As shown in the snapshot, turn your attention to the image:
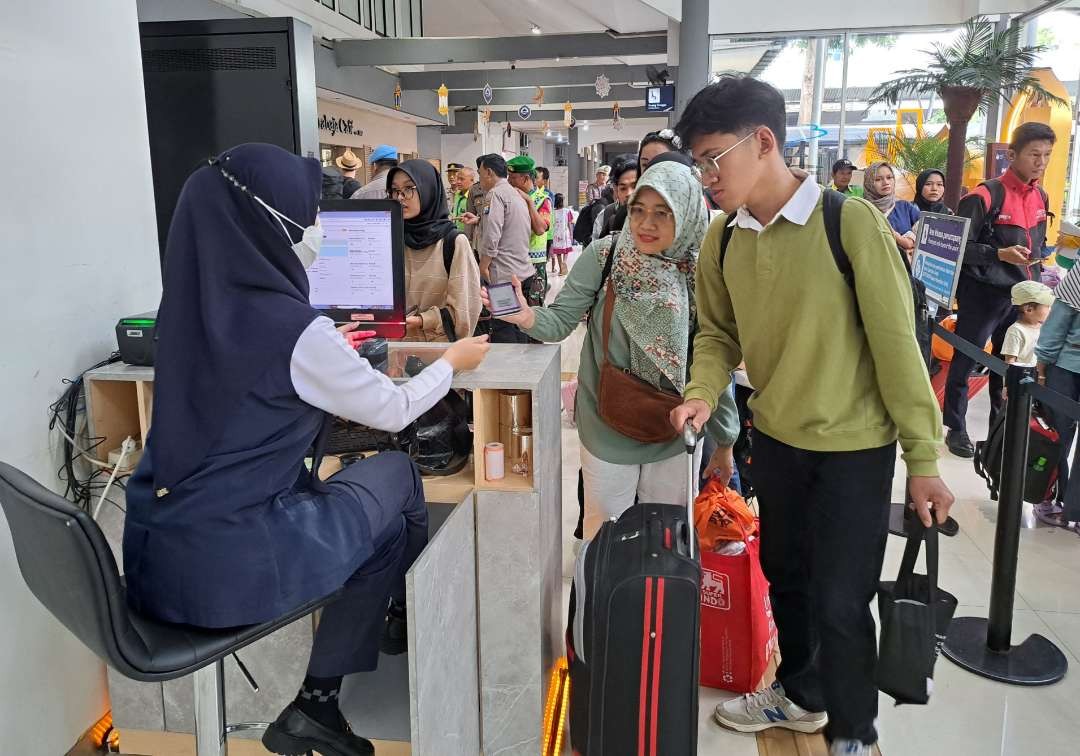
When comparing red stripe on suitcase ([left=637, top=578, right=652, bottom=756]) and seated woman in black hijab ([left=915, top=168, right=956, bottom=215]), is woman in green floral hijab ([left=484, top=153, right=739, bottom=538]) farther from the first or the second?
seated woman in black hijab ([left=915, top=168, right=956, bottom=215])

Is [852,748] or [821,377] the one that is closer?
[821,377]

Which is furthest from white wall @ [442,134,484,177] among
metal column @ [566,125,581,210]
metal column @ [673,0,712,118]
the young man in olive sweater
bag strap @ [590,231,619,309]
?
the young man in olive sweater

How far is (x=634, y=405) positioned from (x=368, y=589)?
90 centimetres

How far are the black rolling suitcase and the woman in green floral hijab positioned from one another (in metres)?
0.58

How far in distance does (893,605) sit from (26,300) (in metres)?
2.09

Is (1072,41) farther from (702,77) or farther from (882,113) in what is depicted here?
(702,77)

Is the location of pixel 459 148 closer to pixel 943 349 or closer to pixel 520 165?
pixel 520 165

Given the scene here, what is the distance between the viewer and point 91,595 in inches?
48.1

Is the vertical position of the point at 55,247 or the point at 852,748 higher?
the point at 55,247

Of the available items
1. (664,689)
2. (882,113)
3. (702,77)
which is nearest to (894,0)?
(882,113)

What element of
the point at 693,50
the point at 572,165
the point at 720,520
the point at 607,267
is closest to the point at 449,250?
the point at 607,267

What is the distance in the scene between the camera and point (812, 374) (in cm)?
176

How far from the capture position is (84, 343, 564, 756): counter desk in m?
1.87

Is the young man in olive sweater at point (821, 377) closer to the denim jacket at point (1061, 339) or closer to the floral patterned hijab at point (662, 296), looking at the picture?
the floral patterned hijab at point (662, 296)
